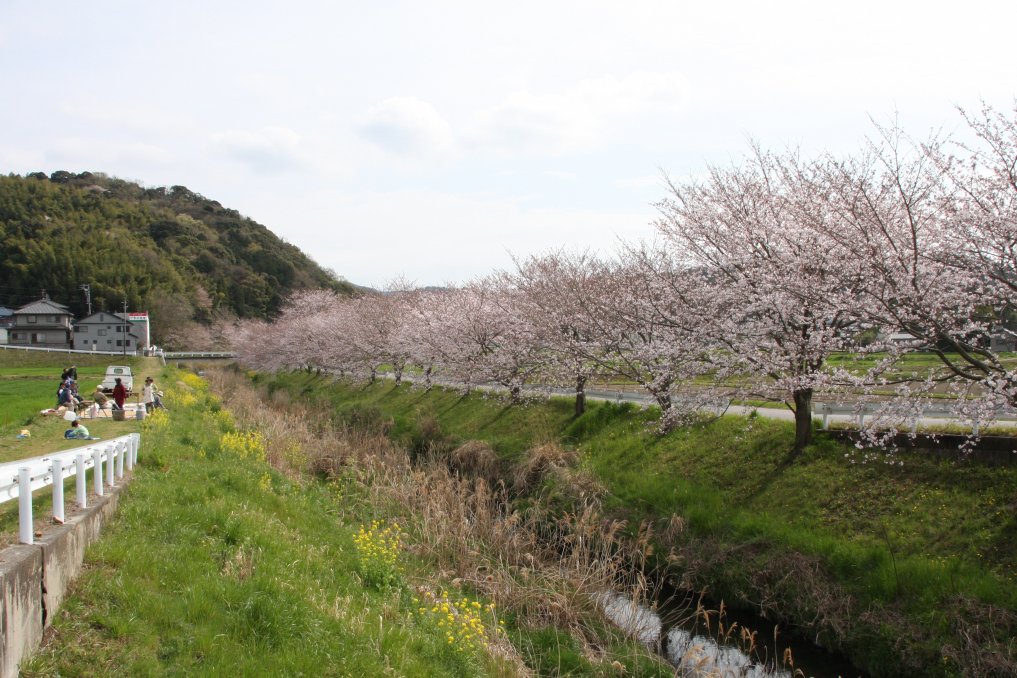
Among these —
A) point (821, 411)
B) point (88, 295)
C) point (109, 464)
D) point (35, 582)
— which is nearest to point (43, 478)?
point (35, 582)

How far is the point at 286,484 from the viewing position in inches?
522

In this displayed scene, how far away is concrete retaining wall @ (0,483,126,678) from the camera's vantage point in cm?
454

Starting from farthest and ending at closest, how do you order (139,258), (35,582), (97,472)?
(139,258) → (97,472) → (35,582)

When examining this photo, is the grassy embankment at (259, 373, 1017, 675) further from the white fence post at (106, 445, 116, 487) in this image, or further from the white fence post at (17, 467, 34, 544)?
the white fence post at (17, 467, 34, 544)

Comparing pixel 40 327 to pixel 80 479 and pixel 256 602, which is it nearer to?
pixel 80 479

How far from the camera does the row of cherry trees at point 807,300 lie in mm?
10422

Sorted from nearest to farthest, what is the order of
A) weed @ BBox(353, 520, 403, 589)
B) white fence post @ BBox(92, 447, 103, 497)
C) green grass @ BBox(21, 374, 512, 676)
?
1. green grass @ BBox(21, 374, 512, 676)
2. white fence post @ BBox(92, 447, 103, 497)
3. weed @ BBox(353, 520, 403, 589)

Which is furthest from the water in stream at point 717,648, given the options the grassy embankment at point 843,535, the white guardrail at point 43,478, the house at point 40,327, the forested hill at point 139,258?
the forested hill at point 139,258

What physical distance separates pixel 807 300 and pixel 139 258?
11774cm

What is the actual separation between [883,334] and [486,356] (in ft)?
61.5

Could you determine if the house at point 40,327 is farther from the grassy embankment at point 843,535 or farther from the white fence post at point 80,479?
the white fence post at point 80,479

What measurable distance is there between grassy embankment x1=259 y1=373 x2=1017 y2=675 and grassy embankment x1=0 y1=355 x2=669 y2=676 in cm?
365

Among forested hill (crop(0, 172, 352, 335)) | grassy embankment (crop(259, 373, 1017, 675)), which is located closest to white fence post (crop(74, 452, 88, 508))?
grassy embankment (crop(259, 373, 1017, 675))

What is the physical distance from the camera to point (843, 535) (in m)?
12.0
